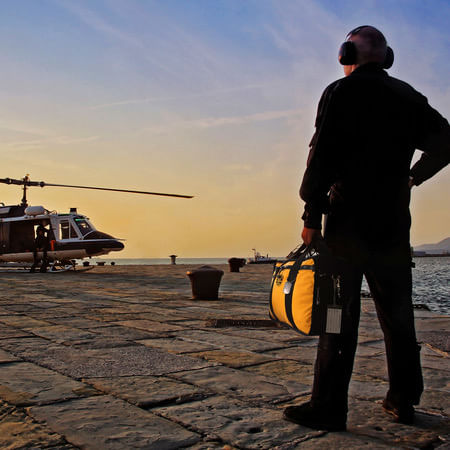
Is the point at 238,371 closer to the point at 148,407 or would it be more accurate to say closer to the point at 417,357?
the point at 148,407

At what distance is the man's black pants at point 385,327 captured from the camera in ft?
7.27

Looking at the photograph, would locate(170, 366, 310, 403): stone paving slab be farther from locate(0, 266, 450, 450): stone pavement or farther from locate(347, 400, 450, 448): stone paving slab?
locate(347, 400, 450, 448): stone paving slab

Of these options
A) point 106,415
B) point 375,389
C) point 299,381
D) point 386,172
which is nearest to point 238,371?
point 299,381

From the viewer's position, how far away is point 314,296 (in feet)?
7.23

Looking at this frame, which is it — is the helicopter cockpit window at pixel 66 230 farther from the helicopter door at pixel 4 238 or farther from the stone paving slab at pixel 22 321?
the stone paving slab at pixel 22 321

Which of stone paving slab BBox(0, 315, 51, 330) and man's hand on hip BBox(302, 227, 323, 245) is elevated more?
Result: man's hand on hip BBox(302, 227, 323, 245)

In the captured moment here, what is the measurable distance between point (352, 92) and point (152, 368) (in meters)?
2.19

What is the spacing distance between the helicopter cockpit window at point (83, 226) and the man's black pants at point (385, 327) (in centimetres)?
A: 1848

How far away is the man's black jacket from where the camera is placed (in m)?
2.23

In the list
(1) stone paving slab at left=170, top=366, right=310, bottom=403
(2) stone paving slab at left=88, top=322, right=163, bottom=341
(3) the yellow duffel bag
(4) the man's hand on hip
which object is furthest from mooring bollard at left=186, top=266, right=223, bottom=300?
(4) the man's hand on hip

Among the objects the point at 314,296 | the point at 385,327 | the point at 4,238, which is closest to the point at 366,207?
the point at 314,296

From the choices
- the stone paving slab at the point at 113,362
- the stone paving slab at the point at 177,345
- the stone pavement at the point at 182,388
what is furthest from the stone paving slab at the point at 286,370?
the stone paving slab at the point at 177,345

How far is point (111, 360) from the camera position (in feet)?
11.4

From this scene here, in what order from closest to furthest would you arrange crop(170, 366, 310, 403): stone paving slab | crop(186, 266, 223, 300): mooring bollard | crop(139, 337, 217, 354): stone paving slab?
crop(170, 366, 310, 403): stone paving slab < crop(139, 337, 217, 354): stone paving slab < crop(186, 266, 223, 300): mooring bollard
